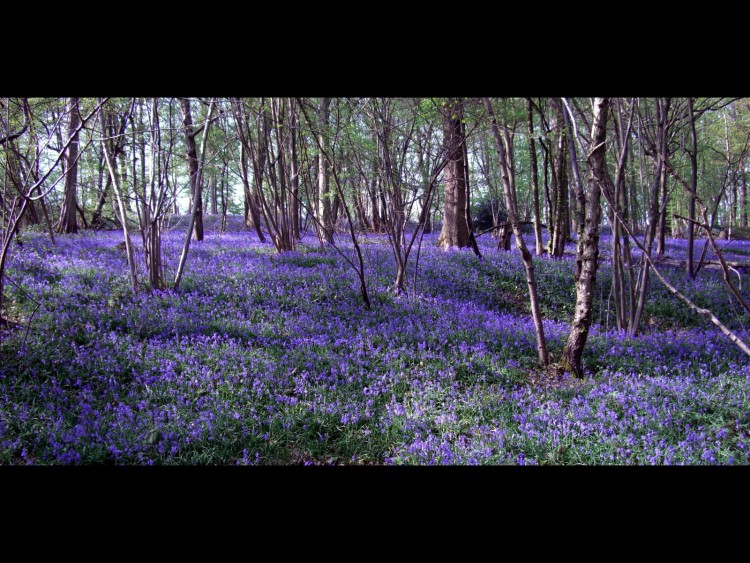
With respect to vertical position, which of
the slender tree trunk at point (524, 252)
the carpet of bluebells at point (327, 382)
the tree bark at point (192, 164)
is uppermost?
the tree bark at point (192, 164)

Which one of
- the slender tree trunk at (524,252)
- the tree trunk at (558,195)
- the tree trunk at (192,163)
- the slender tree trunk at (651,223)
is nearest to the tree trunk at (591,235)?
the slender tree trunk at (524,252)

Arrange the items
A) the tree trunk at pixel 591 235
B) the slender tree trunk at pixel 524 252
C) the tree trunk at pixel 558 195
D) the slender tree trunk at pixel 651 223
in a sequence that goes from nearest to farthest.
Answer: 1. the tree trunk at pixel 591 235
2. the slender tree trunk at pixel 524 252
3. the slender tree trunk at pixel 651 223
4. the tree trunk at pixel 558 195

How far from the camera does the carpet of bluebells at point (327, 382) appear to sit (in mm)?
3145

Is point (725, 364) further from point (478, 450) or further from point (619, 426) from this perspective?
point (478, 450)

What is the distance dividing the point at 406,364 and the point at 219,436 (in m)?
2.15

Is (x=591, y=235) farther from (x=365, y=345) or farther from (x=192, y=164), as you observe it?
(x=192, y=164)

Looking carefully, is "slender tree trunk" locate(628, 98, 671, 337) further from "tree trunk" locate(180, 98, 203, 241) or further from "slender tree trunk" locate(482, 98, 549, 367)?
"tree trunk" locate(180, 98, 203, 241)

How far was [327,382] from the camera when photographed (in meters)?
4.12

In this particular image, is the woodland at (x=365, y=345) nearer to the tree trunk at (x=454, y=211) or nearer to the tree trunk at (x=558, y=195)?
the tree trunk at (x=558, y=195)

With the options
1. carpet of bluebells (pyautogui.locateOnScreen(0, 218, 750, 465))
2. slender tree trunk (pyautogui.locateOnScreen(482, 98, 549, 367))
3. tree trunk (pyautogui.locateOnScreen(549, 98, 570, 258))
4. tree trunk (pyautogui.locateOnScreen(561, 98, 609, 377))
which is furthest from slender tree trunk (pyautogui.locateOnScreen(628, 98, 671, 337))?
tree trunk (pyautogui.locateOnScreen(549, 98, 570, 258))

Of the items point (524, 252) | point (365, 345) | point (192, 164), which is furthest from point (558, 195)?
point (192, 164)

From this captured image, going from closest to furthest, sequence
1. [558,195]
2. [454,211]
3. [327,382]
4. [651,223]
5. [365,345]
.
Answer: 1. [327,382]
2. [365,345]
3. [651,223]
4. [558,195]
5. [454,211]
